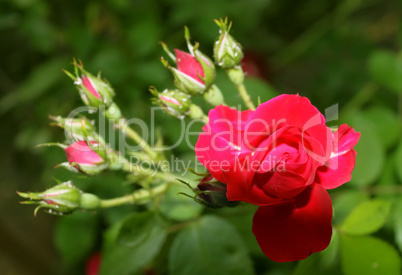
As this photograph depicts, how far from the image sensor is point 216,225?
879mm

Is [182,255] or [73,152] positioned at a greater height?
[73,152]

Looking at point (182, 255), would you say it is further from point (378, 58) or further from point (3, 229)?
point (3, 229)

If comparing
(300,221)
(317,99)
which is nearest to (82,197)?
(300,221)

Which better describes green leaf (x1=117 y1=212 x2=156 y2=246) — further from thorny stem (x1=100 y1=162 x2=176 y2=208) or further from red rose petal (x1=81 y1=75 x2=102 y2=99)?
red rose petal (x1=81 y1=75 x2=102 y2=99)

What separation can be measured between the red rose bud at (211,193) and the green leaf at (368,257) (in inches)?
12.4

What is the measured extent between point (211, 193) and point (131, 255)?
41cm

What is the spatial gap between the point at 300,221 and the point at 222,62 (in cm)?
29

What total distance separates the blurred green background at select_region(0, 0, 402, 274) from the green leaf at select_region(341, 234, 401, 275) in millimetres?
237

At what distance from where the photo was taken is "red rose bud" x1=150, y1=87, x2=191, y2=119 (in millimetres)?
654

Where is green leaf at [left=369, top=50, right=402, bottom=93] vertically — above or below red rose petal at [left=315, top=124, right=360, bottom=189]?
below

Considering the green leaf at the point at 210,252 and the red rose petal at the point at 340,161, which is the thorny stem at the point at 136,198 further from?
the red rose petal at the point at 340,161

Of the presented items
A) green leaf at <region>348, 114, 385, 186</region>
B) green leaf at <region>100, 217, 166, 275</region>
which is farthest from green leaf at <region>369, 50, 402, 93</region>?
Result: green leaf at <region>100, 217, 166, 275</region>

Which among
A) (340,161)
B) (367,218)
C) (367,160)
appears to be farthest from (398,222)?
(340,161)

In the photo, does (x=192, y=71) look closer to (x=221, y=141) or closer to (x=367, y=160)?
(x=221, y=141)
